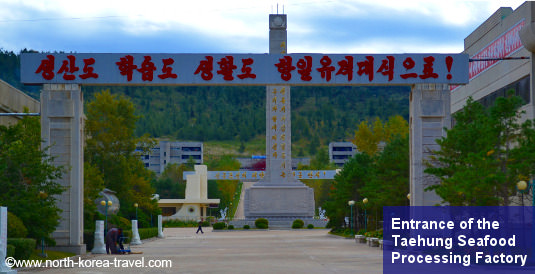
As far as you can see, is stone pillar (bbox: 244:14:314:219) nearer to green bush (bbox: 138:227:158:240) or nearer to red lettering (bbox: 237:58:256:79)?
green bush (bbox: 138:227:158:240)

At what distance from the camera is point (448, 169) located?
29.2 m

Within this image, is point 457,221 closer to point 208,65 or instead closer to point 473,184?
point 473,184

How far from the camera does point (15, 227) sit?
26734 millimetres

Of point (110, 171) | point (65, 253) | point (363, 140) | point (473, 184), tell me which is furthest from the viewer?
point (363, 140)

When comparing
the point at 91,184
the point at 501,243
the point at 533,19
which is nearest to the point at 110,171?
the point at 91,184

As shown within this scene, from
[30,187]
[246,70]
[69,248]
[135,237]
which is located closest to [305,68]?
[246,70]

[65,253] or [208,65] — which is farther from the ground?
[208,65]

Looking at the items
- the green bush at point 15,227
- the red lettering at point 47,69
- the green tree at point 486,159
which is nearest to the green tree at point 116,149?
the red lettering at point 47,69

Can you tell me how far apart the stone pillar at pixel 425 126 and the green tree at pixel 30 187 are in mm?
13752

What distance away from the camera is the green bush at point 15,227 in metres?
26.5

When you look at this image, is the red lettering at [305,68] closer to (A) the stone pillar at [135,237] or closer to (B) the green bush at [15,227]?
(B) the green bush at [15,227]

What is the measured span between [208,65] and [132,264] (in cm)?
815

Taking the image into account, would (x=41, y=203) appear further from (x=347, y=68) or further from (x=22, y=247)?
(x=347, y=68)

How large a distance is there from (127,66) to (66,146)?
4222 mm
